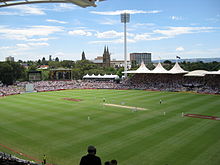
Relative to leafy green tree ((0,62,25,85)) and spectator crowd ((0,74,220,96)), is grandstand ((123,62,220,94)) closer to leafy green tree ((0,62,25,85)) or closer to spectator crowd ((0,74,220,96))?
spectator crowd ((0,74,220,96))

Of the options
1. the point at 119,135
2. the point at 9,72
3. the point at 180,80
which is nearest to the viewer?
the point at 119,135

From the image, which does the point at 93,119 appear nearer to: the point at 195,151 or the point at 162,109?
the point at 162,109

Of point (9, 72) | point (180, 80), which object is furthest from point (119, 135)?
point (9, 72)

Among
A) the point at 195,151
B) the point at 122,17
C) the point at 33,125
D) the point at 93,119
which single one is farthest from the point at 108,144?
the point at 122,17

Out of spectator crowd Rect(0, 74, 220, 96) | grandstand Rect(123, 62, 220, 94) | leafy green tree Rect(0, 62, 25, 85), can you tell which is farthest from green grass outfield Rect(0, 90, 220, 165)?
leafy green tree Rect(0, 62, 25, 85)

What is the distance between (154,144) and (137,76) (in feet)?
205

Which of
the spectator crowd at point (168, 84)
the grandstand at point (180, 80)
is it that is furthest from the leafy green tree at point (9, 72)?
the grandstand at point (180, 80)

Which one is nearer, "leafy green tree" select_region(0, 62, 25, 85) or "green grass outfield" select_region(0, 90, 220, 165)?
"green grass outfield" select_region(0, 90, 220, 165)

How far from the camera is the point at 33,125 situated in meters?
27.1

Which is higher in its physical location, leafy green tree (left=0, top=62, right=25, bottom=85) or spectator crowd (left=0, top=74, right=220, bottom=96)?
leafy green tree (left=0, top=62, right=25, bottom=85)

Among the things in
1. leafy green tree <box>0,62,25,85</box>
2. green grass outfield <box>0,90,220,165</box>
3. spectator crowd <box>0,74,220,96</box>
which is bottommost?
green grass outfield <box>0,90,220,165</box>

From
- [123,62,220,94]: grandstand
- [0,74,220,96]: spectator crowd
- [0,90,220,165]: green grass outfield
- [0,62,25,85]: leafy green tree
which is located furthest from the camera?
[0,62,25,85]: leafy green tree

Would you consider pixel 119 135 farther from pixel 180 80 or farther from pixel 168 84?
pixel 180 80

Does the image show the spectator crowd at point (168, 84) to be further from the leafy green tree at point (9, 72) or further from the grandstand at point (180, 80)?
the leafy green tree at point (9, 72)
